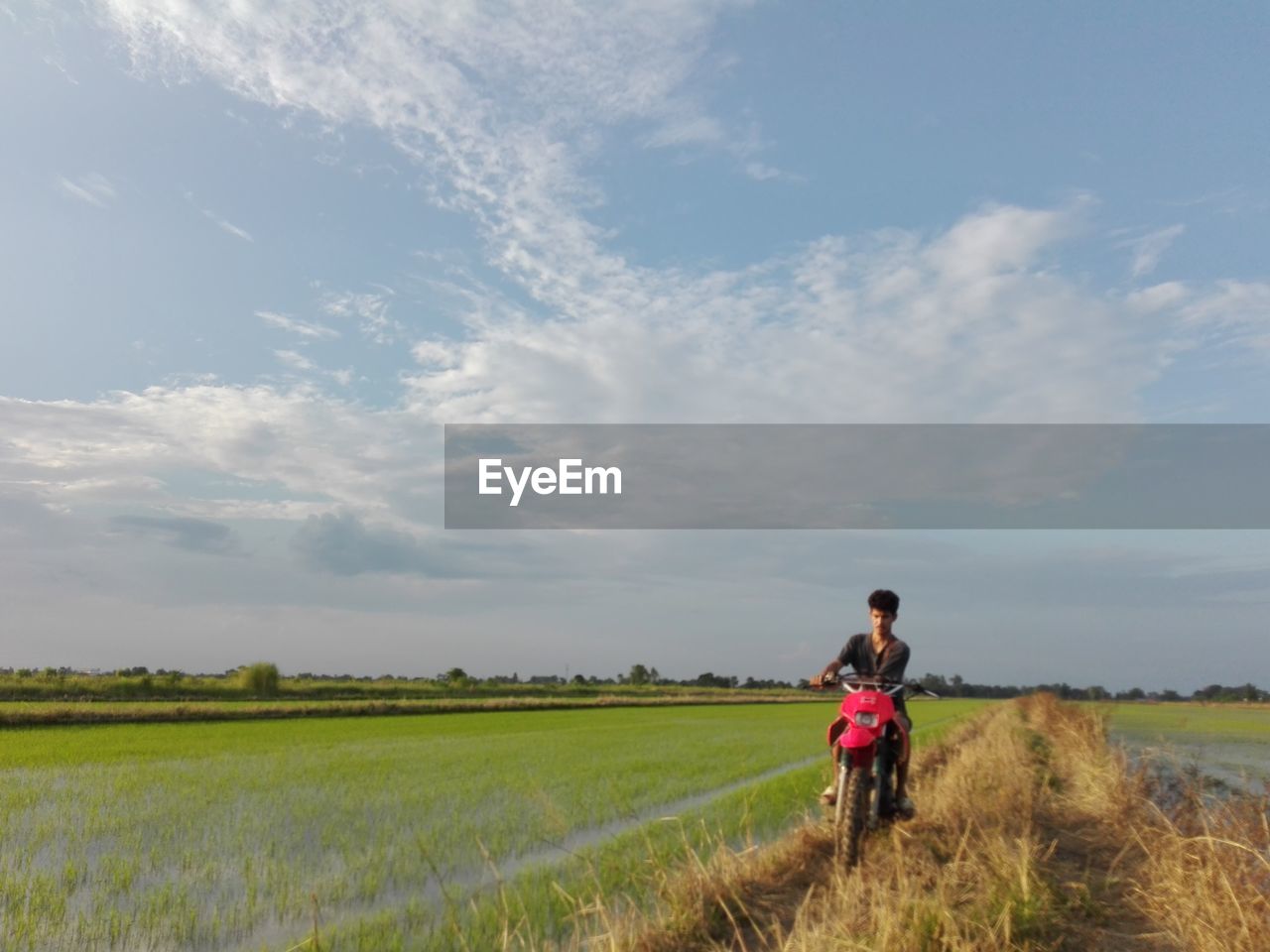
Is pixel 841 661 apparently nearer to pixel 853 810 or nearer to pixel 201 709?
pixel 853 810

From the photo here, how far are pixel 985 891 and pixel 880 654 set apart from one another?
1.87 m

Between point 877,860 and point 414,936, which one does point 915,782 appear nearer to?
point 877,860

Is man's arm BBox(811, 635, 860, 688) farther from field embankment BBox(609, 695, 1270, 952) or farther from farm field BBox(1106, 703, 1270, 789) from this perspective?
farm field BBox(1106, 703, 1270, 789)

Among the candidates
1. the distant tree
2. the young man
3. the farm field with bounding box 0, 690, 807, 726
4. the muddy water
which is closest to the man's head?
the young man

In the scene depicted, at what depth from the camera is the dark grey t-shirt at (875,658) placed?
Answer: 21.3 feet

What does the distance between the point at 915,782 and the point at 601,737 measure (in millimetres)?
12593

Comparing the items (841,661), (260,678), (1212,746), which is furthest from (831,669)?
(260,678)

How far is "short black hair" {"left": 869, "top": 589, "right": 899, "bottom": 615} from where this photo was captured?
6578 mm

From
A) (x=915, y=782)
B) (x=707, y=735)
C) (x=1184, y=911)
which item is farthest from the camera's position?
(x=707, y=735)

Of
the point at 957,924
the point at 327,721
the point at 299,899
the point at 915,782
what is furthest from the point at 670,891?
the point at 327,721

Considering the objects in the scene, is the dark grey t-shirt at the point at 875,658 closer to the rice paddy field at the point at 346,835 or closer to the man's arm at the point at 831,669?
the man's arm at the point at 831,669

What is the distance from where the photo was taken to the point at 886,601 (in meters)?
6.59

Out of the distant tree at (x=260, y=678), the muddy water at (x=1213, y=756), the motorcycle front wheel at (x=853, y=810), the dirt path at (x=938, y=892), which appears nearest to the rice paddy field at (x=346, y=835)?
the dirt path at (x=938, y=892)

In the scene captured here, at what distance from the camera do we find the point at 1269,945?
4.24 m
